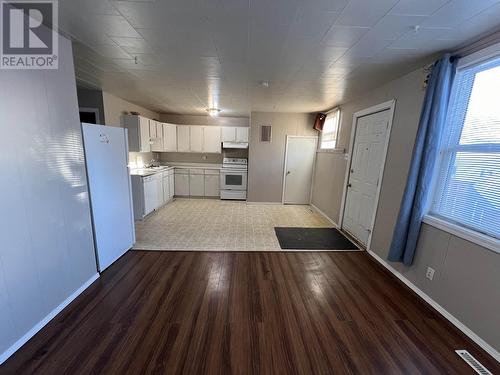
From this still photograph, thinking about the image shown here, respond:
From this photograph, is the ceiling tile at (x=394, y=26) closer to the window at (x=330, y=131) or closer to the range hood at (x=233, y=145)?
the window at (x=330, y=131)

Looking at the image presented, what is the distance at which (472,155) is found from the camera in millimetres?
1828

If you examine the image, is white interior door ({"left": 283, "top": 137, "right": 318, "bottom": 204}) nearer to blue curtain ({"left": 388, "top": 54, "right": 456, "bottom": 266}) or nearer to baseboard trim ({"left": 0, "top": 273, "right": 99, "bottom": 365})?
blue curtain ({"left": 388, "top": 54, "right": 456, "bottom": 266})

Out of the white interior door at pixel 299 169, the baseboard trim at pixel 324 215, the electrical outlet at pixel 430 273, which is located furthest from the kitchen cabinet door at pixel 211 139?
the electrical outlet at pixel 430 273

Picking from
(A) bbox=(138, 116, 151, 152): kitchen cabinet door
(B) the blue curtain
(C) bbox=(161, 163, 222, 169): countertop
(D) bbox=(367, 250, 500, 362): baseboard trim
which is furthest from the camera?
(C) bbox=(161, 163, 222, 169): countertop

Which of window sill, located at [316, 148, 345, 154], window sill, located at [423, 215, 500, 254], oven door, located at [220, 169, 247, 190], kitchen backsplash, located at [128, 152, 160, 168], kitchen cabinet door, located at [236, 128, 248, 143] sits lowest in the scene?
oven door, located at [220, 169, 247, 190]

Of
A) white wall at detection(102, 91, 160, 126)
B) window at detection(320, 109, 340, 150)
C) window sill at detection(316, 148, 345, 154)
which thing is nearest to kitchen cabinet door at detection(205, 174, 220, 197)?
white wall at detection(102, 91, 160, 126)

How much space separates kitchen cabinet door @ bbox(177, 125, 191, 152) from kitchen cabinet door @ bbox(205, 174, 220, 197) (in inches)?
41.3

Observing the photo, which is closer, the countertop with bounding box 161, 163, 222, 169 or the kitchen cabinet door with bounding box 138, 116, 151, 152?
the kitchen cabinet door with bounding box 138, 116, 151, 152

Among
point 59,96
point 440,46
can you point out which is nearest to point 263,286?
point 59,96

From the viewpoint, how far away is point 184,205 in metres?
5.35

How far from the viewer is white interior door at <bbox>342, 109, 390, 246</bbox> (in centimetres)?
296

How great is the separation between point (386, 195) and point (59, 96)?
380cm

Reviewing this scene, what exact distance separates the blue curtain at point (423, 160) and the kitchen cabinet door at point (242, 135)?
14.2ft

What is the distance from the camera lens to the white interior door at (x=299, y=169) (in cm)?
535
